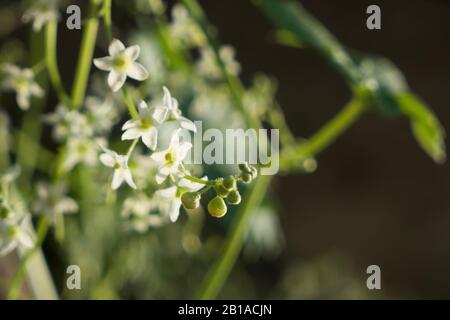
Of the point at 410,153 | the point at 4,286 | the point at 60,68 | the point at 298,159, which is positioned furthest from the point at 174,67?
the point at 410,153

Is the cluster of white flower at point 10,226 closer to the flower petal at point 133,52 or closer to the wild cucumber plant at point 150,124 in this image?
the wild cucumber plant at point 150,124

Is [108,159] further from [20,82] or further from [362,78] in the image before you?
[362,78]

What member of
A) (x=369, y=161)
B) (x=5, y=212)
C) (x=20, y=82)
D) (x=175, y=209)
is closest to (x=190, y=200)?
(x=175, y=209)

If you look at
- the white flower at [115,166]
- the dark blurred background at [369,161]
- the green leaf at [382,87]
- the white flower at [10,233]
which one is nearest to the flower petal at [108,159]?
the white flower at [115,166]

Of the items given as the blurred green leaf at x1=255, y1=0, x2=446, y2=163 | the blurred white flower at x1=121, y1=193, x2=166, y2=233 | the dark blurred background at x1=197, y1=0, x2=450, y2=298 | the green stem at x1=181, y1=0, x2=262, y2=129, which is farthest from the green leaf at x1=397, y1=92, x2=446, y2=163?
the dark blurred background at x1=197, y1=0, x2=450, y2=298

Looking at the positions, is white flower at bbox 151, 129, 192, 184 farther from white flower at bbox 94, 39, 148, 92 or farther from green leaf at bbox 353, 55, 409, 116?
green leaf at bbox 353, 55, 409, 116

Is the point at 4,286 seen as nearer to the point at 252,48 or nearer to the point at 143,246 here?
the point at 143,246
